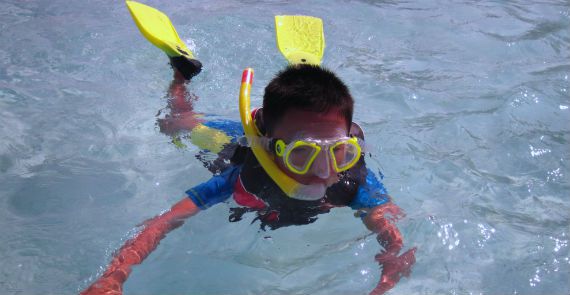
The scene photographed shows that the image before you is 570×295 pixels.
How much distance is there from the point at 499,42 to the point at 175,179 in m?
4.03

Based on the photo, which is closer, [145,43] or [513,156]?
[513,156]

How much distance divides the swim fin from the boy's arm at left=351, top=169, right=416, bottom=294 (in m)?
1.95

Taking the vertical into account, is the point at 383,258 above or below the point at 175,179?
above

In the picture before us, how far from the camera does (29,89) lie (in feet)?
15.8

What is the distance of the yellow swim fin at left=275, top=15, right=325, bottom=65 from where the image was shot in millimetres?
4758

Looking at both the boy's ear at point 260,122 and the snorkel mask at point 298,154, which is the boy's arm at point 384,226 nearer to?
the snorkel mask at point 298,154

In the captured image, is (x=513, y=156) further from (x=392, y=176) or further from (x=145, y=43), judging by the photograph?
(x=145, y=43)

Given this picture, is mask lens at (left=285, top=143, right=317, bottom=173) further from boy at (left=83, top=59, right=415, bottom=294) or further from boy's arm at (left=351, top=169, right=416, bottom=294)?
boy's arm at (left=351, top=169, right=416, bottom=294)

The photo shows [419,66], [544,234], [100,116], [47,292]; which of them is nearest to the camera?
[47,292]

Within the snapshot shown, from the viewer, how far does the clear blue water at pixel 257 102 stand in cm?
294

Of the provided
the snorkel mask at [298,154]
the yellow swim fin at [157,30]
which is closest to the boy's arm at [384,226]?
the snorkel mask at [298,154]

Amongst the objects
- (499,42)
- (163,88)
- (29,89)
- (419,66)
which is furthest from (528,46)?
(29,89)

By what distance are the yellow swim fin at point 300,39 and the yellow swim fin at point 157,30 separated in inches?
31.7

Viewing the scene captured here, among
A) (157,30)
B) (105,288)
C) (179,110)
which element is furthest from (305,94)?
(157,30)
